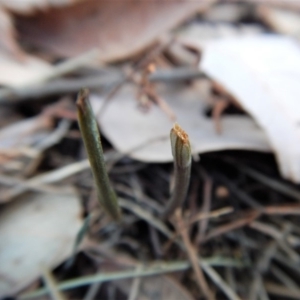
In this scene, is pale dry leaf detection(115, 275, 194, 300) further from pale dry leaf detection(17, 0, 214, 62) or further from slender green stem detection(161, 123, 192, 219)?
pale dry leaf detection(17, 0, 214, 62)

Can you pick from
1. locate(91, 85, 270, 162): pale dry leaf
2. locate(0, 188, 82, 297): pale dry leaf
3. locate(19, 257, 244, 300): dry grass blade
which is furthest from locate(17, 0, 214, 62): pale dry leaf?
locate(19, 257, 244, 300): dry grass blade

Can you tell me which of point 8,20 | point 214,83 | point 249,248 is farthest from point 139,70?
point 249,248

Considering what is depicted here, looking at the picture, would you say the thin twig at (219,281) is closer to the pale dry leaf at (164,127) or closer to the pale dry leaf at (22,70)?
the pale dry leaf at (164,127)

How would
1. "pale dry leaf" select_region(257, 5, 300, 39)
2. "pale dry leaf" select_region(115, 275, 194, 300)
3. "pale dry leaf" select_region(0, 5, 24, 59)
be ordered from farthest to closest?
"pale dry leaf" select_region(257, 5, 300, 39) < "pale dry leaf" select_region(0, 5, 24, 59) < "pale dry leaf" select_region(115, 275, 194, 300)

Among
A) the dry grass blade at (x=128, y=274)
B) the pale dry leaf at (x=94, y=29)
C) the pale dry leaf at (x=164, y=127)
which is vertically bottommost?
the dry grass blade at (x=128, y=274)

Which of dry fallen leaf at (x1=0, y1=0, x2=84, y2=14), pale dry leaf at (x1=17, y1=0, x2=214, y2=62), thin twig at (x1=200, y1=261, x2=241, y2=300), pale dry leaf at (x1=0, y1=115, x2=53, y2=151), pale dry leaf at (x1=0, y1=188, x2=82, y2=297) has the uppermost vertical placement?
dry fallen leaf at (x1=0, y1=0, x2=84, y2=14)

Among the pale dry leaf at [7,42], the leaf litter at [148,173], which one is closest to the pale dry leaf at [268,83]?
the leaf litter at [148,173]

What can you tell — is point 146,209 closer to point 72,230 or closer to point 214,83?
point 72,230
